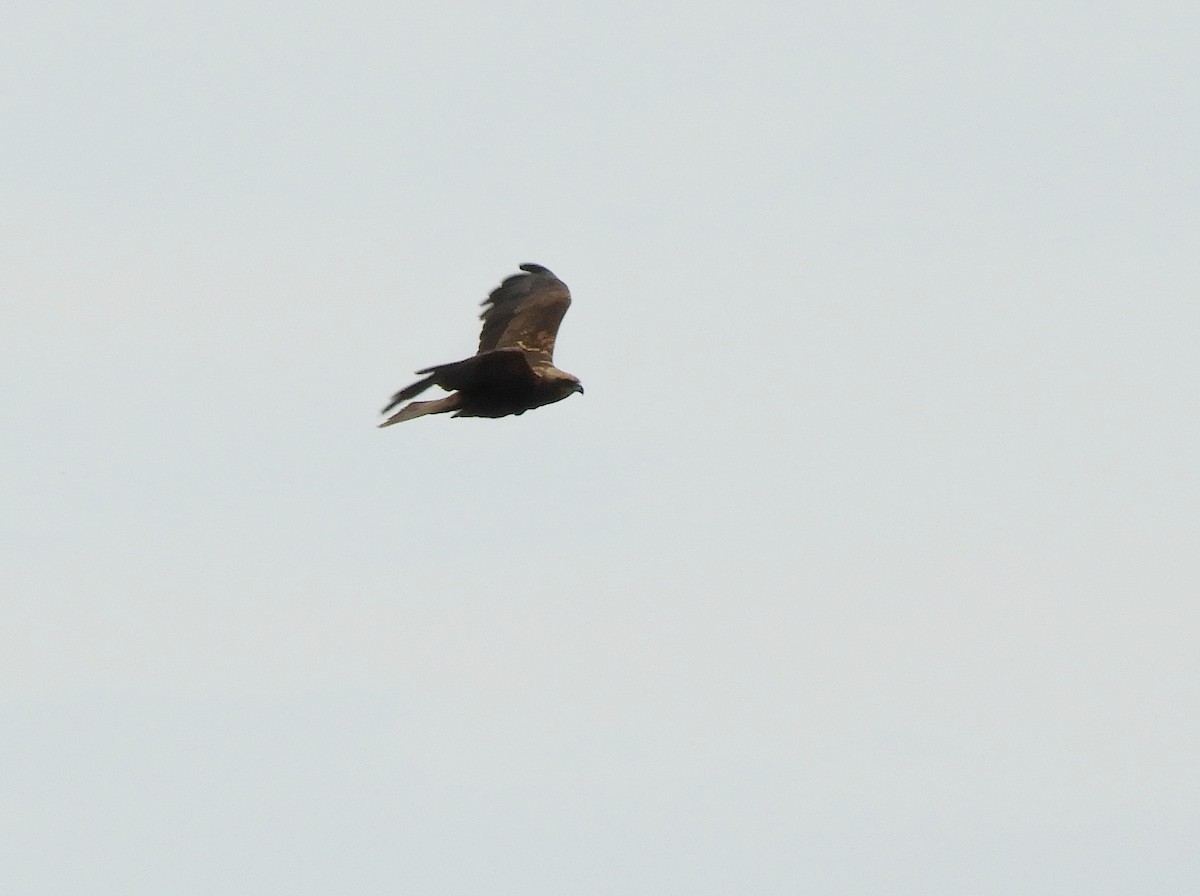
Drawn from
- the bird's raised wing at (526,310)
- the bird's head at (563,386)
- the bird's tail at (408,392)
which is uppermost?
the bird's raised wing at (526,310)

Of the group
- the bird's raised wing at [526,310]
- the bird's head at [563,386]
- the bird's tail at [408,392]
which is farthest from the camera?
the bird's raised wing at [526,310]

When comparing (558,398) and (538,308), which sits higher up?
(538,308)

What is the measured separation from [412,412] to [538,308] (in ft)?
12.0

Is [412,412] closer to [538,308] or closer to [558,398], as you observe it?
[558,398]

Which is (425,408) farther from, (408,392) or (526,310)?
(526,310)

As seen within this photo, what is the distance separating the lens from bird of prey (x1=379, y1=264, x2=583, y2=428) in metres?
20.4

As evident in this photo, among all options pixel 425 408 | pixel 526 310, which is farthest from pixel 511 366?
pixel 526 310

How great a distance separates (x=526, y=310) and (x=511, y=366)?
322 cm

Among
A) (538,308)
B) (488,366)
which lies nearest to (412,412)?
(488,366)

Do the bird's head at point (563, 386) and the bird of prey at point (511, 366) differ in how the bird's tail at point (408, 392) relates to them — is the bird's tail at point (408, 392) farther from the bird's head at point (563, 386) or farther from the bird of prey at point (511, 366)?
the bird's head at point (563, 386)

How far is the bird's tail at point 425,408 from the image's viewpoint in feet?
67.6

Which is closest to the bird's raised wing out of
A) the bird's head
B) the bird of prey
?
the bird of prey

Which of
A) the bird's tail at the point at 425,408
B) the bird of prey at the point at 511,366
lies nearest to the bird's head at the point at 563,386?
the bird of prey at the point at 511,366

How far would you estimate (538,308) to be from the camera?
23984 mm
